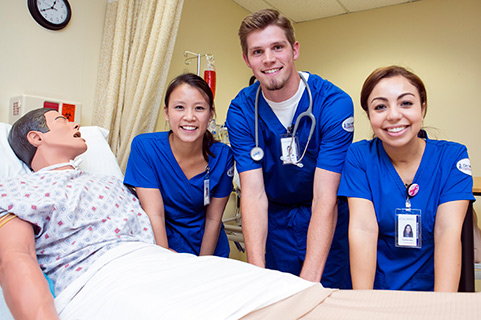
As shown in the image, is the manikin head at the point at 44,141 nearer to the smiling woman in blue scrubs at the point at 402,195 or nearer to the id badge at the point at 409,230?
the smiling woman in blue scrubs at the point at 402,195

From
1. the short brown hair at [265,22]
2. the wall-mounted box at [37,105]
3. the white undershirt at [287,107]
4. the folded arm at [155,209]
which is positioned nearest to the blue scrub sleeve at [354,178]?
the white undershirt at [287,107]

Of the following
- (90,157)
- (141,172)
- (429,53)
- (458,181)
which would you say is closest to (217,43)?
(429,53)

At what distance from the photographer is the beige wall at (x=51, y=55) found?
197 centimetres

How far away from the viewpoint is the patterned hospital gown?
1.15 m

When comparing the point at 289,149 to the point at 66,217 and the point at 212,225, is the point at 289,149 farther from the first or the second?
the point at 66,217

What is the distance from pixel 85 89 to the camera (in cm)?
233

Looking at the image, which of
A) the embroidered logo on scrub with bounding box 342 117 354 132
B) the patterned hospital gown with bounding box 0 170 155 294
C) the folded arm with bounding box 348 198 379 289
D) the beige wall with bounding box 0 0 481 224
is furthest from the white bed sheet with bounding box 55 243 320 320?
the beige wall with bounding box 0 0 481 224

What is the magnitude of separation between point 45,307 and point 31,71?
1.57m

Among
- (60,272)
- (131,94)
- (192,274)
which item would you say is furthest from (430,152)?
(131,94)

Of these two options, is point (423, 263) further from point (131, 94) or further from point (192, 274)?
point (131, 94)

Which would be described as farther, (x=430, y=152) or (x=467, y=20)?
(x=467, y=20)

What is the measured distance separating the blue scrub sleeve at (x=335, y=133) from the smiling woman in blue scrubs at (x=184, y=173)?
1.47 ft

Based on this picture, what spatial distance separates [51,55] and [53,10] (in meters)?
0.25

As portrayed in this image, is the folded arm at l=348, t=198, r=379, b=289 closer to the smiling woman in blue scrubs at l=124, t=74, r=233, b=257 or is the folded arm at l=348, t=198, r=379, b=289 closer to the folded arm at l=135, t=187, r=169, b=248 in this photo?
the smiling woman in blue scrubs at l=124, t=74, r=233, b=257
